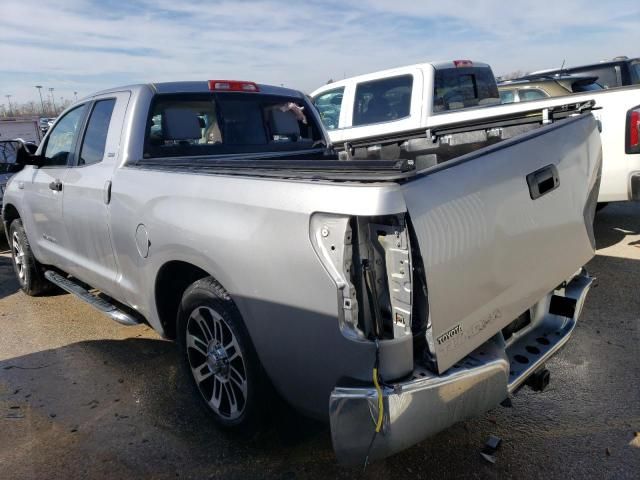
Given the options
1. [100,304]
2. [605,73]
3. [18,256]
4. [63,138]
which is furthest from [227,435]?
[605,73]

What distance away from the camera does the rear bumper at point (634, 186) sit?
5.43 m

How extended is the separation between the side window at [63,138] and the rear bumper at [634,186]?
17.3ft

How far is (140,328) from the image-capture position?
448 cm

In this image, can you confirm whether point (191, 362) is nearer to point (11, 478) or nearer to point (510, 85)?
point (11, 478)

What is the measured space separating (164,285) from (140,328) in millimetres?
1583

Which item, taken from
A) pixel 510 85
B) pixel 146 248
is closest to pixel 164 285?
pixel 146 248

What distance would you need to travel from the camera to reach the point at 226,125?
395cm

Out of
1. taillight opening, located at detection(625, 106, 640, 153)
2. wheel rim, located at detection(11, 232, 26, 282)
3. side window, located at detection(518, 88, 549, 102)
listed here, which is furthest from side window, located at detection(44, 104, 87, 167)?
side window, located at detection(518, 88, 549, 102)

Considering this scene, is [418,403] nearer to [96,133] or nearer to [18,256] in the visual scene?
[96,133]

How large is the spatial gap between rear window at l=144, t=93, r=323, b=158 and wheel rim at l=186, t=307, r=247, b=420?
1297mm

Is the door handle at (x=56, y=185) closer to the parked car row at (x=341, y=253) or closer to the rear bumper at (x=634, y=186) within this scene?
the parked car row at (x=341, y=253)

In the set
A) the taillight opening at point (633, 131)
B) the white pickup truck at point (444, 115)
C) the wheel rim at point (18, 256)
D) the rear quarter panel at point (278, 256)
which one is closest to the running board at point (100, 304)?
the wheel rim at point (18, 256)

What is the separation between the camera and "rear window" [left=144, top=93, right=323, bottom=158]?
11.8 ft

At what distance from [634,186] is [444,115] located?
2440 mm
